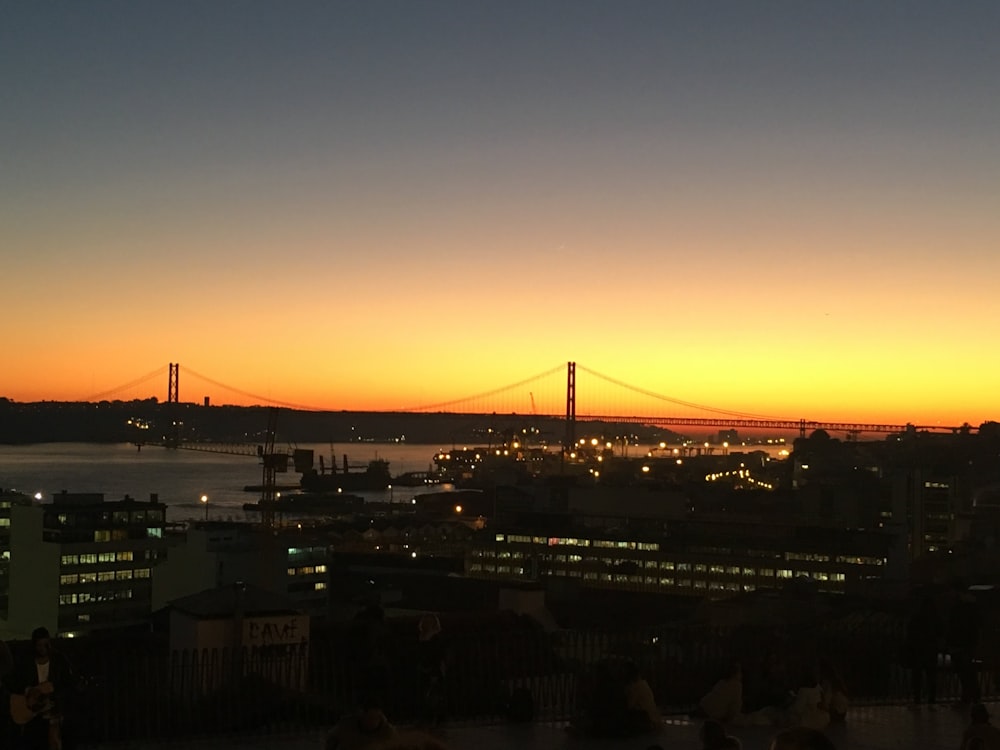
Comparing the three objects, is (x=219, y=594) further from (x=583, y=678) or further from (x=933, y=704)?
(x=933, y=704)

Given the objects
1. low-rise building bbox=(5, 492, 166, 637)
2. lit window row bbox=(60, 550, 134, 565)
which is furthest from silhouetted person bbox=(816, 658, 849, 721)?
lit window row bbox=(60, 550, 134, 565)

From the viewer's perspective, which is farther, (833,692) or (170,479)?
(170,479)

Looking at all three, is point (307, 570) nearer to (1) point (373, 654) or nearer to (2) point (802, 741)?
(1) point (373, 654)

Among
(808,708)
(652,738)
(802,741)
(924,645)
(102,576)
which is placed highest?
(802,741)

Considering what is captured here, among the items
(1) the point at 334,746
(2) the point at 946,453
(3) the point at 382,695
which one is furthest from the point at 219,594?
(2) the point at 946,453

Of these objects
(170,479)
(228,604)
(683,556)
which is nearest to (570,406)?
(170,479)
